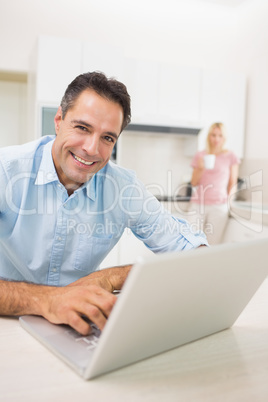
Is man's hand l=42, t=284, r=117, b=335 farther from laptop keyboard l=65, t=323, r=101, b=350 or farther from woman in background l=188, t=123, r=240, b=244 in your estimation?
woman in background l=188, t=123, r=240, b=244

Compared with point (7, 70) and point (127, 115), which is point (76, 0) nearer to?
point (7, 70)

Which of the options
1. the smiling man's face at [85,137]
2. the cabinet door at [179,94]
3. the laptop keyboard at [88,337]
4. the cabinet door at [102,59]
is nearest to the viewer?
the laptop keyboard at [88,337]

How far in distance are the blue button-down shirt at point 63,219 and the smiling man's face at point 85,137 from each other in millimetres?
49

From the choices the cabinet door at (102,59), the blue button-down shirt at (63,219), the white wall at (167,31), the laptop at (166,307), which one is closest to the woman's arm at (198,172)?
the white wall at (167,31)

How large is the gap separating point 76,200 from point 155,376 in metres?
0.79

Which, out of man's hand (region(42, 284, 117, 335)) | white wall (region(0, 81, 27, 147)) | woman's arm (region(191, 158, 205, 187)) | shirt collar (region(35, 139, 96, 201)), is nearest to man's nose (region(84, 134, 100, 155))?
shirt collar (region(35, 139, 96, 201))

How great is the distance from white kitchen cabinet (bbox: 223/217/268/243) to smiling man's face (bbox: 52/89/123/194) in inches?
90.4

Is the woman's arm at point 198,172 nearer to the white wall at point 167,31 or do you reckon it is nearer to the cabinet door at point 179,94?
the cabinet door at point 179,94

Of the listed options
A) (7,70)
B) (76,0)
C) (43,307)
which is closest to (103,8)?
(76,0)

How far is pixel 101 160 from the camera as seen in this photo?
130 centimetres

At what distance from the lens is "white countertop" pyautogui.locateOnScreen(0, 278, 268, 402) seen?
538 millimetres

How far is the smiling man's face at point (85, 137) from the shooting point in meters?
1.23

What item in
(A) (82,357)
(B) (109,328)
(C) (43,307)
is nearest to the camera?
(B) (109,328)

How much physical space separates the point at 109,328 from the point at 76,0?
3971 millimetres
